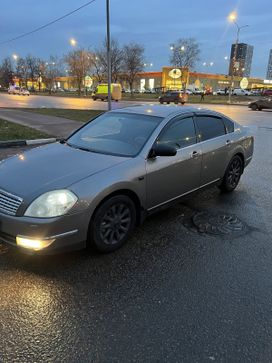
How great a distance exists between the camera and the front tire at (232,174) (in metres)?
5.80

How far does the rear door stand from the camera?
504 centimetres

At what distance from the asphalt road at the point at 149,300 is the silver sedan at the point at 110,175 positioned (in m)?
0.32

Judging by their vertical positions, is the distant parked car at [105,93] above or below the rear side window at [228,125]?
below

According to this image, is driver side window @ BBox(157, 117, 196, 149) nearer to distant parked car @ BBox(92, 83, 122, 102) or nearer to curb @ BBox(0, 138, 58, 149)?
curb @ BBox(0, 138, 58, 149)

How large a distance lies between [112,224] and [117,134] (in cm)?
139

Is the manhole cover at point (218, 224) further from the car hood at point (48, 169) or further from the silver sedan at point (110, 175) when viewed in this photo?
the car hood at point (48, 169)

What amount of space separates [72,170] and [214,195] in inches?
120

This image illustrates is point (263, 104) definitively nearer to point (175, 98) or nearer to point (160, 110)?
point (175, 98)

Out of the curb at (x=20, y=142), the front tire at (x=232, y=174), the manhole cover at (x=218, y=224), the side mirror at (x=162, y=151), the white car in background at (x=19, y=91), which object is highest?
the side mirror at (x=162, y=151)

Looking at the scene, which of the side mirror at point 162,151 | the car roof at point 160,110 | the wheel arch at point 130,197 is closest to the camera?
the wheel arch at point 130,197

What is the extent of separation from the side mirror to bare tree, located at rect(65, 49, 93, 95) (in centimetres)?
7239

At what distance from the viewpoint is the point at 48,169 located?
12.3ft

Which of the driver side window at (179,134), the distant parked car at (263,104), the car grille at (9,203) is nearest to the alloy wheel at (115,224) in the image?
the car grille at (9,203)

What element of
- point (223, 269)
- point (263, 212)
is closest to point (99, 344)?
point (223, 269)
